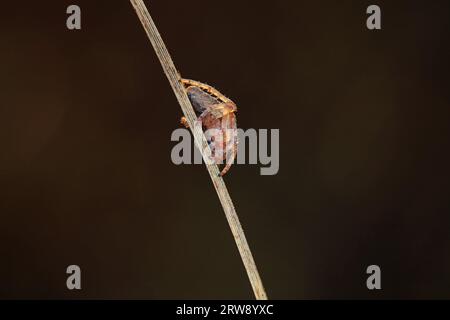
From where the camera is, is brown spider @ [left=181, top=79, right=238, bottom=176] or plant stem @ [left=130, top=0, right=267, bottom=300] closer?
plant stem @ [left=130, top=0, right=267, bottom=300]

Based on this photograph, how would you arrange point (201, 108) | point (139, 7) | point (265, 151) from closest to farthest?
point (139, 7)
point (201, 108)
point (265, 151)

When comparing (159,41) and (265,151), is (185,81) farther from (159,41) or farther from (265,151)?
(265,151)

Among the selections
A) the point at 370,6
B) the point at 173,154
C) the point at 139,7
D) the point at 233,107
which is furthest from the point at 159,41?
the point at 370,6

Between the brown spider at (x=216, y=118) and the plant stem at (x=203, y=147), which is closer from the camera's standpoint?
the plant stem at (x=203, y=147)
